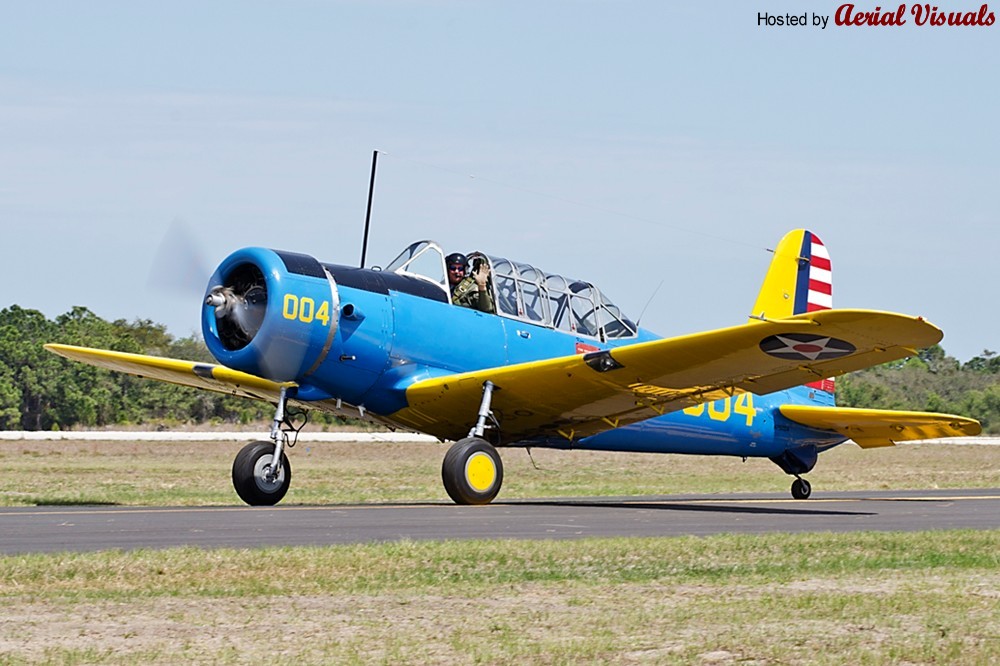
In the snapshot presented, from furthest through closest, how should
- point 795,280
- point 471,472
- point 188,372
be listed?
point 795,280, point 188,372, point 471,472

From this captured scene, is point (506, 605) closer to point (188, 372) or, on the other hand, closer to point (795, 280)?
point (188, 372)

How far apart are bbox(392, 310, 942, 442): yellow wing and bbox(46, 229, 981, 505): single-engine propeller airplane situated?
0.08 feet

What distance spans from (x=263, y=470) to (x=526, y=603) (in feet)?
28.1

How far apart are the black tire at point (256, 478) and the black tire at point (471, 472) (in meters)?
2.09

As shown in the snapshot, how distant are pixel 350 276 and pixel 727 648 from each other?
9.53 m

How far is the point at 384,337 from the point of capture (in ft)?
50.3

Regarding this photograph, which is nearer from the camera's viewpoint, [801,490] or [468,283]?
[468,283]

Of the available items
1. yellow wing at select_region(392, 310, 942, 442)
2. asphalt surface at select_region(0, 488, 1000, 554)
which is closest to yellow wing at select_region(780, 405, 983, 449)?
asphalt surface at select_region(0, 488, 1000, 554)

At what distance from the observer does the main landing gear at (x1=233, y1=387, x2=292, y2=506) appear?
15492 mm

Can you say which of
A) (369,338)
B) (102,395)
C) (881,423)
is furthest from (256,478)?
(102,395)

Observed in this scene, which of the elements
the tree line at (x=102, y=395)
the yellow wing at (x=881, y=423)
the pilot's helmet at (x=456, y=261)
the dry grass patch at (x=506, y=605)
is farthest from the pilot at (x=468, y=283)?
the tree line at (x=102, y=395)

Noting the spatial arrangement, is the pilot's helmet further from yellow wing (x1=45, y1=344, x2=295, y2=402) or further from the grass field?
the grass field

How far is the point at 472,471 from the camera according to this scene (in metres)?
14.7

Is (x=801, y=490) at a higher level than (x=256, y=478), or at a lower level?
higher
